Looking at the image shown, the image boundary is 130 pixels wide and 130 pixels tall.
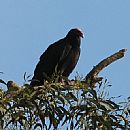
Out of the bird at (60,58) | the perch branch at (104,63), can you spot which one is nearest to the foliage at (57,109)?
the perch branch at (104,63)

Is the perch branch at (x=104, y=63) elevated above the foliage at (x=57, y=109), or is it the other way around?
the perch branch at (x=104, y=63)

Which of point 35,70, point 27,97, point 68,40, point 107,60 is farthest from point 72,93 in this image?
point 68,40

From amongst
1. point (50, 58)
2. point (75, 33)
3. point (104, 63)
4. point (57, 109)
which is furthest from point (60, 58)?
point (57, 109)

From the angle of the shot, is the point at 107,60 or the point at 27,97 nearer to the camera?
the point at 27,97

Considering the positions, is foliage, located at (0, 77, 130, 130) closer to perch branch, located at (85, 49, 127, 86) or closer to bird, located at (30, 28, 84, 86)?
perch branch, located at (85, 49, 127, 86)

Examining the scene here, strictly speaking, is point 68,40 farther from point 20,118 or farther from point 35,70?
point 20,118

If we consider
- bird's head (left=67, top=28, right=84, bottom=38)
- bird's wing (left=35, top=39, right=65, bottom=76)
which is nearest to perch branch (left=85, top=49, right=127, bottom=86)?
bird's wing (left=35, top=39, right=65, bottom=76)

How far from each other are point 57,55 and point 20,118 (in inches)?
131

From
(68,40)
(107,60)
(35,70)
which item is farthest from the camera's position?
(68,40)

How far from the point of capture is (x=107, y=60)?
314 cm

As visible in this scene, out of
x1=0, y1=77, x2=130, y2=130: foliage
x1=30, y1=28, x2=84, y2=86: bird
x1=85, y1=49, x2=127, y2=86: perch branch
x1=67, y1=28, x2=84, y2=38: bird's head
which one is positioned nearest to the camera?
x1=0, y1=77, x2=130, y2=130: foliage

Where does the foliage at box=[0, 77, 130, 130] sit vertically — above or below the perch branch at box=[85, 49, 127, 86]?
below

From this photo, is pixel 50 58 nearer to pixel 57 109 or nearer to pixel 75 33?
pixel 75 33

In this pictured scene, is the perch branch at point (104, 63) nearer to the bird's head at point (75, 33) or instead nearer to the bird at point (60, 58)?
the bird at point (60, 58)
